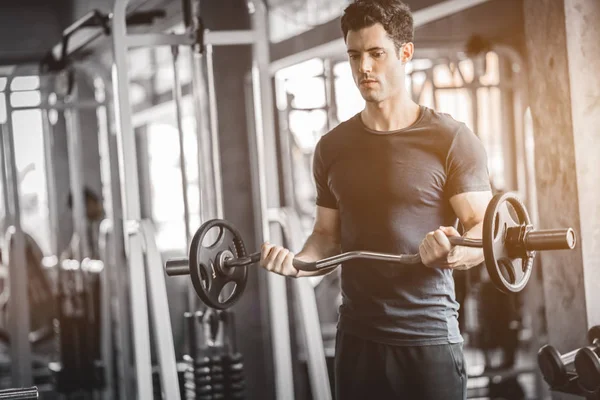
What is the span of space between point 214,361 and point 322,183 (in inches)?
47.8

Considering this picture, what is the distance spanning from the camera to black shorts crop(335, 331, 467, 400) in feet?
6.29

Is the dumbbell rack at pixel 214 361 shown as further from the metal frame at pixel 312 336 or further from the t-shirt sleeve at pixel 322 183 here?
the t-shirt sleeve at pixel 322 183

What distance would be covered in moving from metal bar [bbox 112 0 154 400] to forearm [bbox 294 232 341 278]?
2.90 feet

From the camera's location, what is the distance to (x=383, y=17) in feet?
6.36

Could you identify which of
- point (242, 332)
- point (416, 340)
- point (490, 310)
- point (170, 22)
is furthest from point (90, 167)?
point (416, 340)

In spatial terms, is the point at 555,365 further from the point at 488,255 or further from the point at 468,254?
the point at 488,255

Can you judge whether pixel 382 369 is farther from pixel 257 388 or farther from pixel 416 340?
pixel 257 388

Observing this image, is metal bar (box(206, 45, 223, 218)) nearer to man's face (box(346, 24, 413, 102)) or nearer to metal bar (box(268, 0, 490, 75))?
metal bar (box(268, 0, 490, 75))

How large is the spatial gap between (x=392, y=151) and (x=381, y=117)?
0.32ft

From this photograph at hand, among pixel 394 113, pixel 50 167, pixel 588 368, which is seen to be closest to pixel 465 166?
pixel 394 113

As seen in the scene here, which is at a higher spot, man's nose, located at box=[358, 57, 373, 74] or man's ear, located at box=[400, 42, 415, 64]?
man's ear, located at box=[400, 42, 415, 64]

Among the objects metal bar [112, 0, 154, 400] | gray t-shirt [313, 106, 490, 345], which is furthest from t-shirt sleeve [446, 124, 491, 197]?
metal bar [112, 0, 154, 400]

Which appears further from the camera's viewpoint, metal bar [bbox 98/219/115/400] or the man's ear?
metal bar [bbox 98/219/115/400]

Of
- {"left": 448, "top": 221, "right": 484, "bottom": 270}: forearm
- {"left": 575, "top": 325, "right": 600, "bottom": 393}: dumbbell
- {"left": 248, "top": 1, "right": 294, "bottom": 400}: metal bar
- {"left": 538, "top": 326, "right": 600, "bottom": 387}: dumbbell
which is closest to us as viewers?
{"left": 448, "top": 221, "right": 484, "bottom": 270}: forearm
